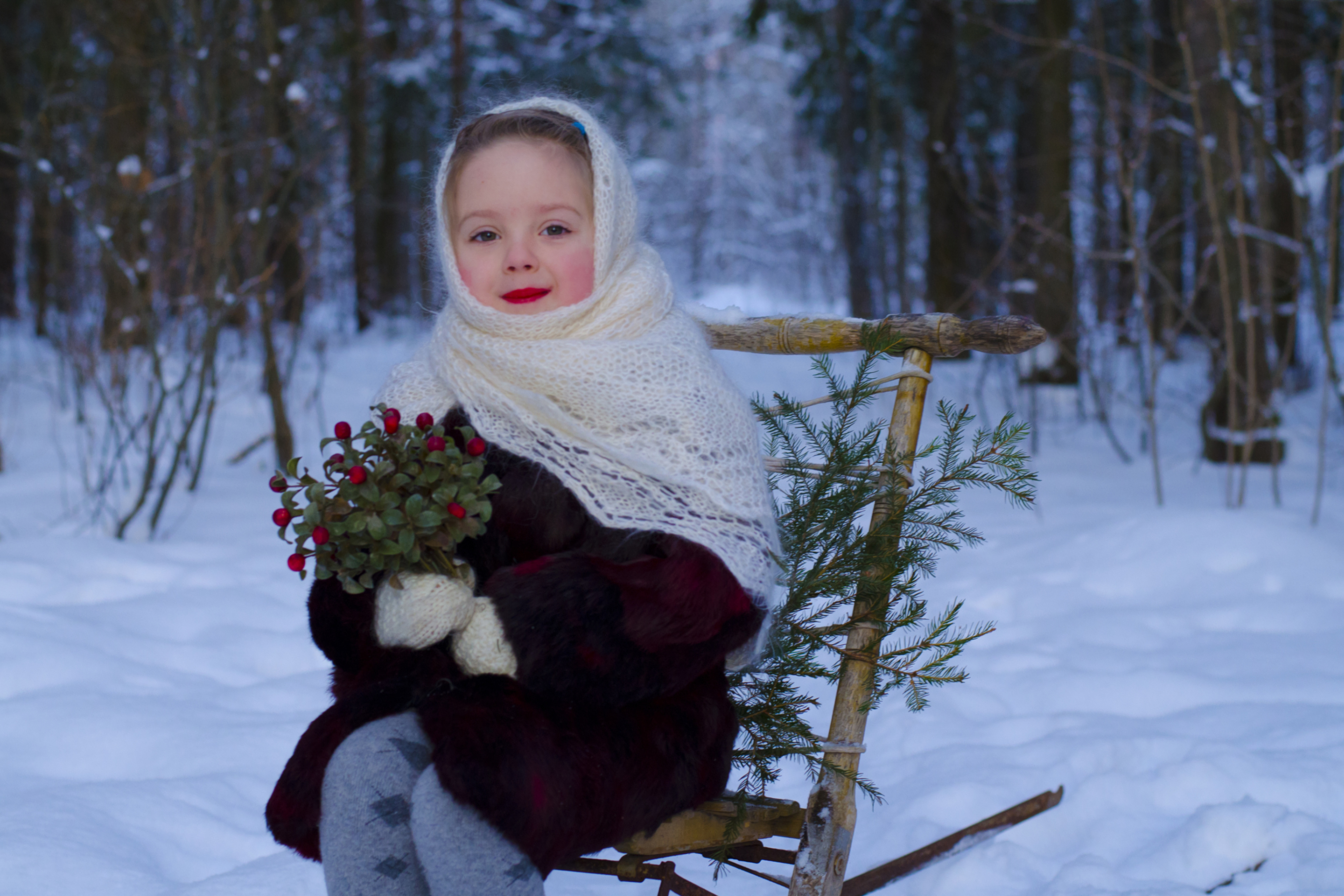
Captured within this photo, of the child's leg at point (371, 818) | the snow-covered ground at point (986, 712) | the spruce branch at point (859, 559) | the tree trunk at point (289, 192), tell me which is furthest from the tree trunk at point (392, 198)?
the child's leg at point (371, 818)

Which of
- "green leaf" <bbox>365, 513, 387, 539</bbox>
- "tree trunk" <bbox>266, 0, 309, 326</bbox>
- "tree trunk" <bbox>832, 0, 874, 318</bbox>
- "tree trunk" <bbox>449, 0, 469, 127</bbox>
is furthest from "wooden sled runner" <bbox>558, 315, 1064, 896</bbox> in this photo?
"tree trunk" <bbox>449, 0, 469, 127</bbox>

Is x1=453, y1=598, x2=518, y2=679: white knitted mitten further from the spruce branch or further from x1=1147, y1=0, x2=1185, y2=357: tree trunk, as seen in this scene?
x1=1147, y1=0, x2=1185, y2=357: tree trunk

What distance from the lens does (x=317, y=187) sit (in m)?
6.57

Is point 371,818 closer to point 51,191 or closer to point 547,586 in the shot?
point 547,586

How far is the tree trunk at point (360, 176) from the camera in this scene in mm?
9188

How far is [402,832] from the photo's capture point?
5.15ft

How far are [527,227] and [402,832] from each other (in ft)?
3.35

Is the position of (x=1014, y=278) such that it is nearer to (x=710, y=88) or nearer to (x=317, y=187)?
(x=317, y=187)

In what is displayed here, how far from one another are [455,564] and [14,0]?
42.1 ft

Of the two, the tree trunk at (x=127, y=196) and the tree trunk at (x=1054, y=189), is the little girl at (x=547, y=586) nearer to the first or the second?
the tree trunk at (x=127, y=196)

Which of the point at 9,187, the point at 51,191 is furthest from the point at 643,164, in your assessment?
the point at 51,191

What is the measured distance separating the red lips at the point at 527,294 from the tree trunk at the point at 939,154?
8496 millimetres

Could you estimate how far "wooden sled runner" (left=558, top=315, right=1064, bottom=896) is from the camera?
1.81 m

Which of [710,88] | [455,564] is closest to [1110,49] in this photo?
[455,564]
